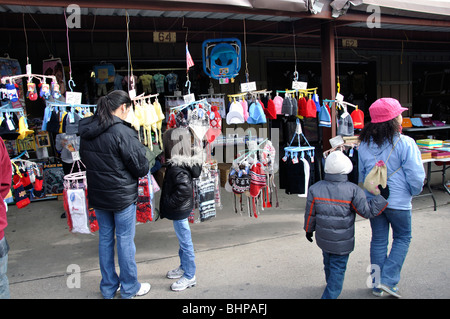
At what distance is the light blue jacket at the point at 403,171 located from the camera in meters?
3.18

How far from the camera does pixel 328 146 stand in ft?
17.2

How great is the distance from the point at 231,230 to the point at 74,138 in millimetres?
2288

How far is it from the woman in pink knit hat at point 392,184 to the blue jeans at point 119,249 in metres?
2.09

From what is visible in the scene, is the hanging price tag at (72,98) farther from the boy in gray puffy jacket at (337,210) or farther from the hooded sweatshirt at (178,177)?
the boy in gray puffy jacket at (337,210)

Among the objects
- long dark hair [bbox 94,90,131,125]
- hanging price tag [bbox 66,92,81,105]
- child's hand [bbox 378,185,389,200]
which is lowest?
child's hand [bbox 378,185,389,200]

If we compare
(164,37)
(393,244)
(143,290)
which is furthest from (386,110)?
(164,37)

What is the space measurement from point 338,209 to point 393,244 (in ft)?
2.21

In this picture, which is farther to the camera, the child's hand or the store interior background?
→ the store interior background

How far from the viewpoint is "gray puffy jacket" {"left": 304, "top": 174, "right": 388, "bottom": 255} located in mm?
3018

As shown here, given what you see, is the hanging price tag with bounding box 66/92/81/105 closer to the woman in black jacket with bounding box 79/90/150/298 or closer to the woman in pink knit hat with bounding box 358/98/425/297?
the woman in black jacket with bounding box 79/90/150/298

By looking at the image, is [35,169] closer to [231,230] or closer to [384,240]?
[231,230]

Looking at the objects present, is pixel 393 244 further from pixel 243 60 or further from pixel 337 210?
pixel 243 60

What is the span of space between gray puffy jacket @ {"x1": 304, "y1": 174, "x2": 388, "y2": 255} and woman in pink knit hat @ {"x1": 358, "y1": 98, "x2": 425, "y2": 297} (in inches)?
8.8

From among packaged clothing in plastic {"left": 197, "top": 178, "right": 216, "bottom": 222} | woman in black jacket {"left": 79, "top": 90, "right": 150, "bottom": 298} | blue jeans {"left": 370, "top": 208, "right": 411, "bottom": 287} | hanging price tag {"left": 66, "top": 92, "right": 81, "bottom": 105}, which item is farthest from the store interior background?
blue jeans {"left": 370, "top": 208, "right": 411, "bottom": 287}
